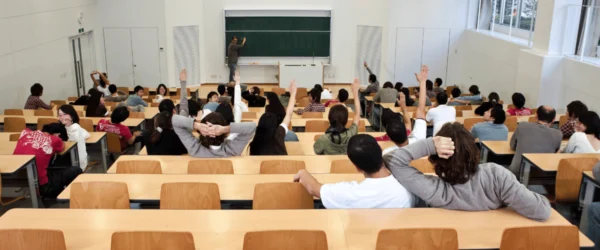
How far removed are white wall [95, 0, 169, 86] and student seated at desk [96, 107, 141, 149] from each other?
22.8ft

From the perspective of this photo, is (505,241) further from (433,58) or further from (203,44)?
(203,44)

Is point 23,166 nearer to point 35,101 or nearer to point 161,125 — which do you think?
point 161,125

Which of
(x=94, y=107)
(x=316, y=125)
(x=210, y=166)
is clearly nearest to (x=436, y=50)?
(x=316, y=125)

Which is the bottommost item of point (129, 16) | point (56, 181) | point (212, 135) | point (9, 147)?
point (56, 181)

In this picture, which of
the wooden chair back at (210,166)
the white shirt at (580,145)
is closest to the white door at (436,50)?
the white shirt at (580,145)

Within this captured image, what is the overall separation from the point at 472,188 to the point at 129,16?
12.7m

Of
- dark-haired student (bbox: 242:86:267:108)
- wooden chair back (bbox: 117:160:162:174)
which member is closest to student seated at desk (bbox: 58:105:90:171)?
wooden chair back (bbox: 117:160:162:174)

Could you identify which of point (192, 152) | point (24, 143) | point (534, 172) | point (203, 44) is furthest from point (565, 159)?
point (203, 44)

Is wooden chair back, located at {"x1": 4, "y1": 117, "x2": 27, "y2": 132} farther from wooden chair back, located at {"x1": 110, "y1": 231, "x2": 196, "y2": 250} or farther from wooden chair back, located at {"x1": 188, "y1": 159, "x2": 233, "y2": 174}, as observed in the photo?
wooden chair back, located at {"x1": 110, "y1": 231, "x2": 196, "y2": 250}

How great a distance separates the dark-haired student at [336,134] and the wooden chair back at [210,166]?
1.13 metres

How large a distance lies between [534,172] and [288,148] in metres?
2.80

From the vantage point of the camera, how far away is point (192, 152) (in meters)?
4.72

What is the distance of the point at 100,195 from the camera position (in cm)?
370

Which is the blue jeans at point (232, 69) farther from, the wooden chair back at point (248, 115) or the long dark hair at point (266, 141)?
the long dark hair at point (266, 141)
